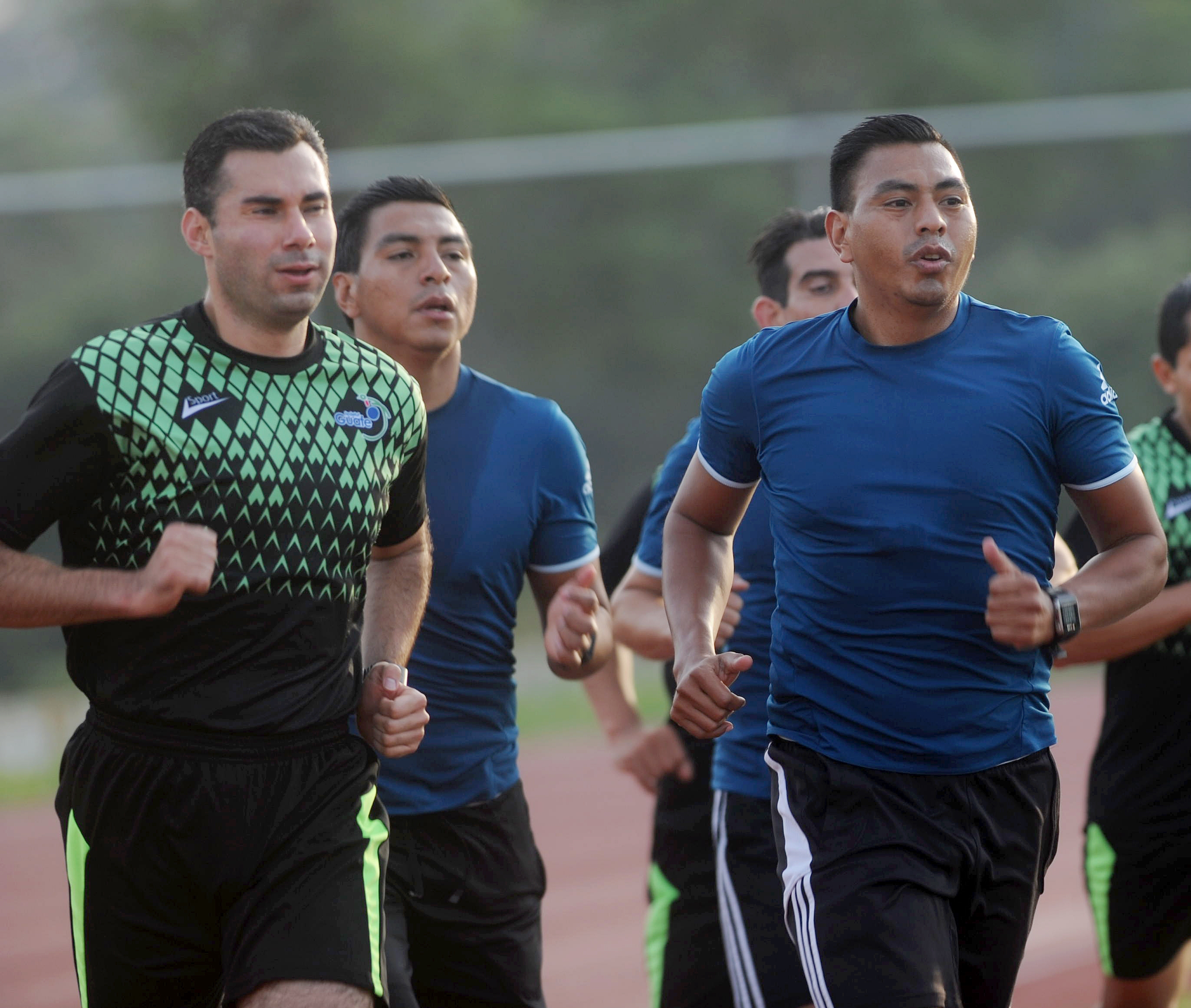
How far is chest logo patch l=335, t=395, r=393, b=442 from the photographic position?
3.59 metres

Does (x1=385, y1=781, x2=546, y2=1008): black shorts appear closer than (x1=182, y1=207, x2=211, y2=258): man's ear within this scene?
No

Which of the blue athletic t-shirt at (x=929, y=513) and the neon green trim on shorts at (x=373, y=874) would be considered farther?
the neon green trim on shorts at (x=373, y=874)

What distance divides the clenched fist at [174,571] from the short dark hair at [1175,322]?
3.00m

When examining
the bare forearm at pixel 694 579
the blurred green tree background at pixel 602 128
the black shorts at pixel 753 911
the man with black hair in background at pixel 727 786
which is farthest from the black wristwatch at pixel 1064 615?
the blurred green tree background at pixel 602 128

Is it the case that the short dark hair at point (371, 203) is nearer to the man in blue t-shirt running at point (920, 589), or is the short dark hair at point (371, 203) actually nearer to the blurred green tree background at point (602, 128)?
the man in blue t-shirt running at point (920, 589)

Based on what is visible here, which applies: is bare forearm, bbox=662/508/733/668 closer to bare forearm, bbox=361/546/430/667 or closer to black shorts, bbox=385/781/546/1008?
bare forearm, bbox=361/546/430/667

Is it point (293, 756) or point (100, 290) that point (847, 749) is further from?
point (100, 290)

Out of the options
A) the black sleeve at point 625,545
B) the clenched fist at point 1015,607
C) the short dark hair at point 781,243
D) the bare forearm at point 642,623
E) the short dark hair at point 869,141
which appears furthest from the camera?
the black sleeve at point 625,545

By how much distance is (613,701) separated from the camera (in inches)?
199

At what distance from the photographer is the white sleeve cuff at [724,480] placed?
371 cm

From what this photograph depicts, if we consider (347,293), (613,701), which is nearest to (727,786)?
(613,701)

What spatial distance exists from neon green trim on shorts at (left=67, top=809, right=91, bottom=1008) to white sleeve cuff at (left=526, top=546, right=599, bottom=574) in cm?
134

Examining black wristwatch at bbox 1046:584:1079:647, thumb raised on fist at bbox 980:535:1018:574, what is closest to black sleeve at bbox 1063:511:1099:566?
black wristwatch at bbox 1046:584:1079:647

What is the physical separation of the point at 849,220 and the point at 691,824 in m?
1.90
